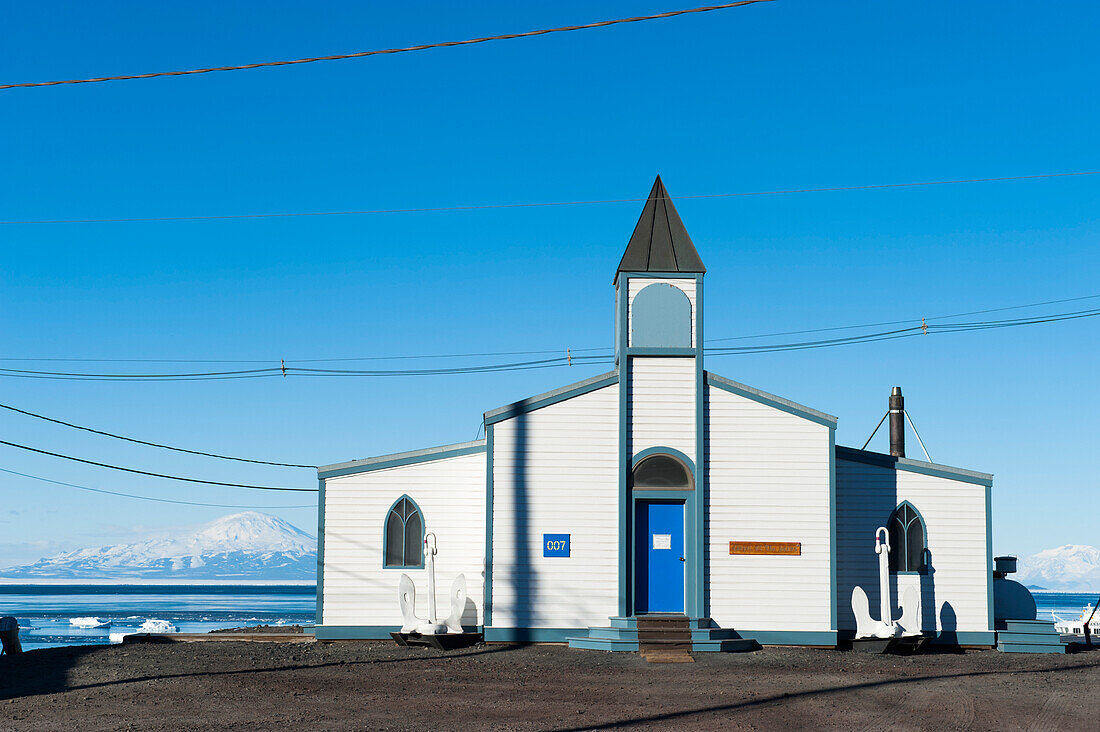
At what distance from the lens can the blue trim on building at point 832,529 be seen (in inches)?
763

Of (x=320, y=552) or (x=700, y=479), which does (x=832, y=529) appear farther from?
(x=320, y=552)

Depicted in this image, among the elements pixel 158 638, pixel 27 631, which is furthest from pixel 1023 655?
pixel 27 631

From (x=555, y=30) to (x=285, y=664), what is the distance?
1015 centimetres

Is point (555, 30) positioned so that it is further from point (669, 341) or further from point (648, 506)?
point (648, 506)

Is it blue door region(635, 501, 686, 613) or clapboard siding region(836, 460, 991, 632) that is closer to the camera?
blue door region(635, 501, 686, 613)

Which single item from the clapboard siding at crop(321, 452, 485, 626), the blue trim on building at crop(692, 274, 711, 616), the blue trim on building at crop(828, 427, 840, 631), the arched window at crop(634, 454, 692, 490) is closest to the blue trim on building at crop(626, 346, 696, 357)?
the blue trim on building at crop(692, 274, 711, 616)

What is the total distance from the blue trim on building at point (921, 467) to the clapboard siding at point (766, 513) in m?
1.21

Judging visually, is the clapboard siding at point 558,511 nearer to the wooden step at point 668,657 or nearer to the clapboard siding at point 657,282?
the wooden step at point 668,657

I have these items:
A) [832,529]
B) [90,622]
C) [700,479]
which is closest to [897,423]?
[832,529]

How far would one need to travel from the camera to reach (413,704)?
13.1m

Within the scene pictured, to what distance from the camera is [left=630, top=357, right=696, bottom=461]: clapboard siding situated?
1972 cm

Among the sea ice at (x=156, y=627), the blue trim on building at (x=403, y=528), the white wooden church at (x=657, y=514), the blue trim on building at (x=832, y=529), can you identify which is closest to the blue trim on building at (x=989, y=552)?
the white wooden church at (x=657, y=514)

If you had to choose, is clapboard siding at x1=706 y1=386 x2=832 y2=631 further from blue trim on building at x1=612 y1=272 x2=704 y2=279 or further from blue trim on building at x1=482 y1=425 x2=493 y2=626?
blue trim on building at x1=482 y1=425 x2=493 y2=626

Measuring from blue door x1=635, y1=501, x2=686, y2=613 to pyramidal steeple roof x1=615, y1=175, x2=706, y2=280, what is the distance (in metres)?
4.30
